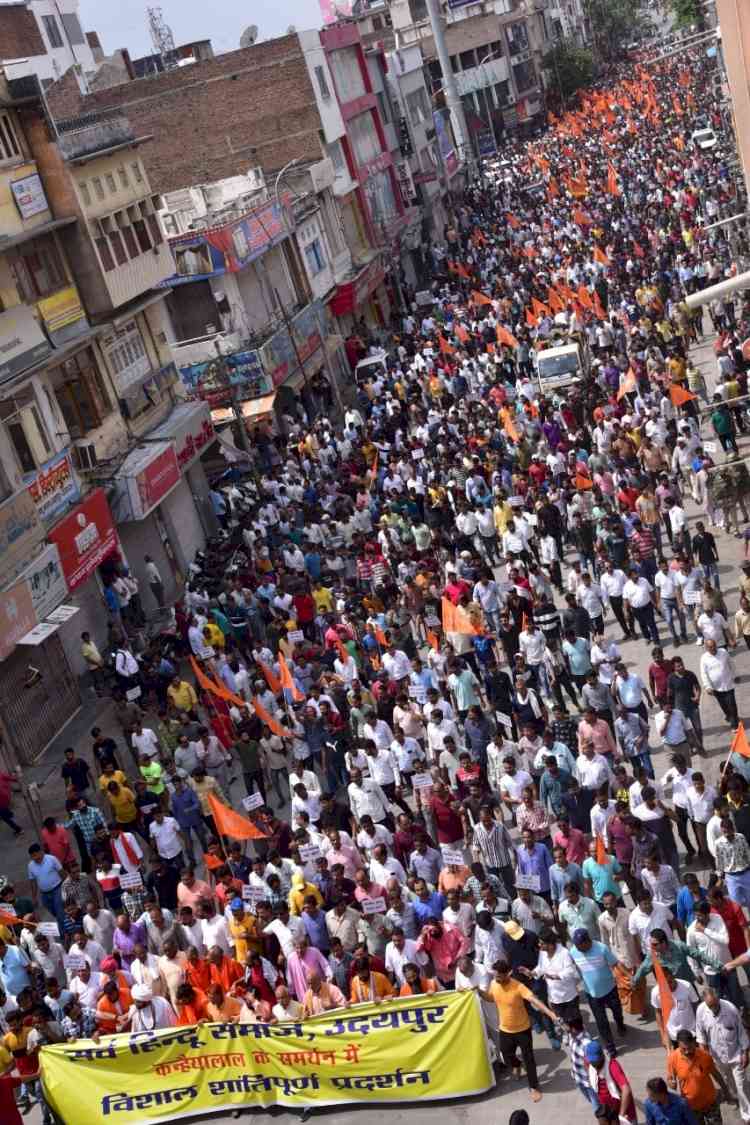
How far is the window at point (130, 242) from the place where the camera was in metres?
32.8

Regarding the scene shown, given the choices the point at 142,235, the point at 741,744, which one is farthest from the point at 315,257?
the point at 741,744

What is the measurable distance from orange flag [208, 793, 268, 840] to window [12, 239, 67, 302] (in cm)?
1518

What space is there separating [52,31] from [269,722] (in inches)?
2851

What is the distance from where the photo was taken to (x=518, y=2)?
12125 centimetres

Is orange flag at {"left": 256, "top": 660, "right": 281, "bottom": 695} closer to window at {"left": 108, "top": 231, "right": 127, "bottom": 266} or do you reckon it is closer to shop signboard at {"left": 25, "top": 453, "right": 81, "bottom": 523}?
shop signboard at {"left": 25, "top": 453, "right": 81, "bottom": 523}

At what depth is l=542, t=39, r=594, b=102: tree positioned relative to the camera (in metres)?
120

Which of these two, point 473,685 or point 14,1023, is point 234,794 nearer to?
point 473,685

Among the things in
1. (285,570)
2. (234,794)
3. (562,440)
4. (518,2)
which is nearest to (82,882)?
(234,794)

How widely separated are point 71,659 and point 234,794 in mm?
7331

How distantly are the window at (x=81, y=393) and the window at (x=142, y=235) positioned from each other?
164 inches

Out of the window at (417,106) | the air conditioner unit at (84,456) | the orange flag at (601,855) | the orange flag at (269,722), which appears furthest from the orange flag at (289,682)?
the window at (417,106)

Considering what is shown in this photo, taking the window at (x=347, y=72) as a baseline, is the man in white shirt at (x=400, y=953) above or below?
below

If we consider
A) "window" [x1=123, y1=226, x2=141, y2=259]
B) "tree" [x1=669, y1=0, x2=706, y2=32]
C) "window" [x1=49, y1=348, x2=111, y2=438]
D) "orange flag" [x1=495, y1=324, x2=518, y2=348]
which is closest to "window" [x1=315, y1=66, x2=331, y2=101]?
"orange flag" [x1=495, y1=324, x2=518, y2=348]

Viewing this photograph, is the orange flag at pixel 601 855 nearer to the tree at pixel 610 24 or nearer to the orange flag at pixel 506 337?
the orange flag at pixel 506 337
